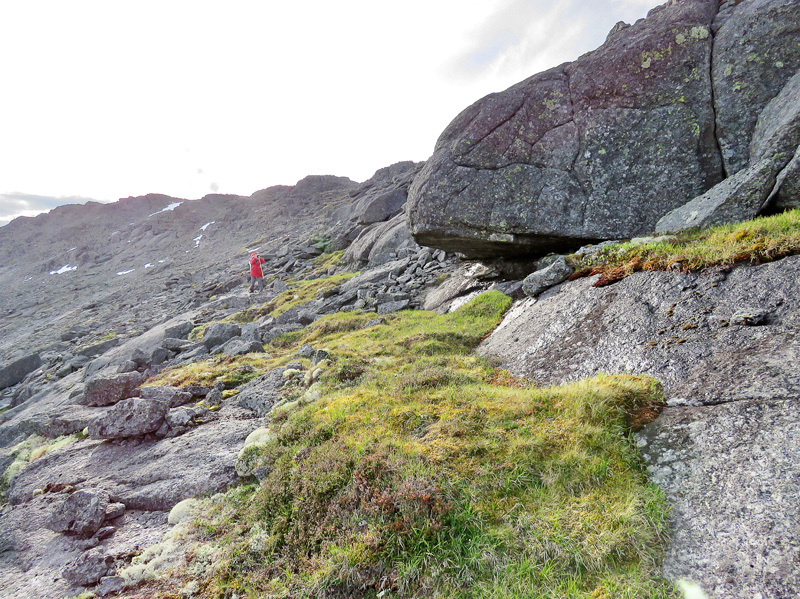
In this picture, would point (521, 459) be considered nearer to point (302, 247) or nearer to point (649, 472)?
point (649, 472)

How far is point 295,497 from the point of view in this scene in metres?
6.12

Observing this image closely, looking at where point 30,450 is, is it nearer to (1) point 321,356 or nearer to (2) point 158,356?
(2) point 158,356

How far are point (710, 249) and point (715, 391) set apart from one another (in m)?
4.22

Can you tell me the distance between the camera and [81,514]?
7.37 m

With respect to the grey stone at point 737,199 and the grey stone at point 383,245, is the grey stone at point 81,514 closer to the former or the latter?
the grey stone at point 737,199

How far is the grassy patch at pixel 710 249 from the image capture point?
7250 millimetres

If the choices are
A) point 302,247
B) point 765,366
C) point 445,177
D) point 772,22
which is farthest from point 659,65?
point 302,247

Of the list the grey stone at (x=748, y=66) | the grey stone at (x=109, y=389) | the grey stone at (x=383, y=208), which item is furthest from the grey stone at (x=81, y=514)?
the grey stone at (x=383, y=208)

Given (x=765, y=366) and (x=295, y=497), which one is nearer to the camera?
(x=765, y=366)

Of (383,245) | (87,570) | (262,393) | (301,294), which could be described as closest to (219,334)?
(301,294)

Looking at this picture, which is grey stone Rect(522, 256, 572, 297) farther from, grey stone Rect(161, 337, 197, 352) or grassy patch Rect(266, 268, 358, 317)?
grey stone Rect(161, 337, 197, 352)

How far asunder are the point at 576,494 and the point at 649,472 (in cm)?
98

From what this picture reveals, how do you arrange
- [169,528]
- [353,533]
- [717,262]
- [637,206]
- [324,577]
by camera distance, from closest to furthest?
[324,577]
[353,533]
[169,528]
[717,262]
[637,206]

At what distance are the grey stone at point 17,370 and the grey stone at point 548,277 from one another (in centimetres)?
4302
